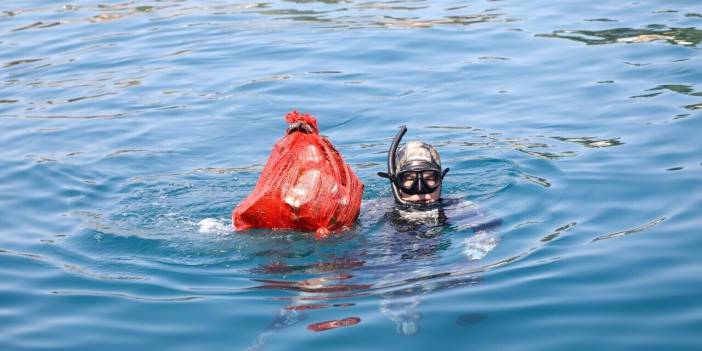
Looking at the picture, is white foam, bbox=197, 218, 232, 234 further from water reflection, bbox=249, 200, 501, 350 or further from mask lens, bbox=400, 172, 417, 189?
mask lens, bbox=400, 172, 417, 189

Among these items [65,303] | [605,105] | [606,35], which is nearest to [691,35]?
[606,35]

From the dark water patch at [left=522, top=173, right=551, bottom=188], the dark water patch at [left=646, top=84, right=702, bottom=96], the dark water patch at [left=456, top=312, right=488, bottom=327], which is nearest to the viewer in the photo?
the dark water patch at [left=456, top=312, right=488, bottom=327]

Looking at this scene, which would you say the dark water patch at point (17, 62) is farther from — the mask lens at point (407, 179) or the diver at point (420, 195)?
the mask lens at point (407, 179)

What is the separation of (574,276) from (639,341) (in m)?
1.04

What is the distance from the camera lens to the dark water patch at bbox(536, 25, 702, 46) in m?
13.1

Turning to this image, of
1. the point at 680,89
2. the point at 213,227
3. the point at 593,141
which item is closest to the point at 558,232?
the point at 593,141

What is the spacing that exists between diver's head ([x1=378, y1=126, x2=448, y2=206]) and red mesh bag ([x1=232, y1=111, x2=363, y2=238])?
0.47 m

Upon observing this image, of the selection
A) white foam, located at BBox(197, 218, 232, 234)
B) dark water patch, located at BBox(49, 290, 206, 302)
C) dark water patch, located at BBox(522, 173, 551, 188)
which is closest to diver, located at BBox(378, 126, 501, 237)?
dark water patch, located at BBox(522, 173, 551, 188)

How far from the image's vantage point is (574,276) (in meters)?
6.88

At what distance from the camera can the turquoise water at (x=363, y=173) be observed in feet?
21.0

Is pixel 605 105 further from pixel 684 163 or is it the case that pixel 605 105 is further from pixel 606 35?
pixel 606 35

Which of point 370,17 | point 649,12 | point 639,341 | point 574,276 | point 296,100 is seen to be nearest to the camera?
point 639,341

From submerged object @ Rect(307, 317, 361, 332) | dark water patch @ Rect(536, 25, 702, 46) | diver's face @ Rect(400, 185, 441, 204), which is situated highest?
dark water patch @ Rect(536, 25, 702, 46)

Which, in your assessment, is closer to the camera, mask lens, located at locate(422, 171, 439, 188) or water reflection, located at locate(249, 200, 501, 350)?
water reflection, located at locate(249, 200, 501, 350)
